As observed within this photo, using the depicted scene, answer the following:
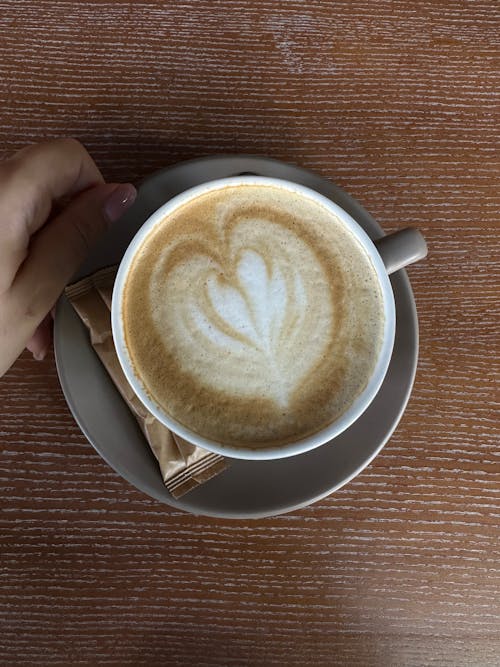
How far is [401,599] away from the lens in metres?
0.91

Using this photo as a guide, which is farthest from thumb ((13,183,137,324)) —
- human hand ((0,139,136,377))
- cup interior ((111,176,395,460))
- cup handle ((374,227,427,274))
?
cup handle ((374,227,427,274))

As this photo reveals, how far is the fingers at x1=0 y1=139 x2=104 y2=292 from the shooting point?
771 millimetres

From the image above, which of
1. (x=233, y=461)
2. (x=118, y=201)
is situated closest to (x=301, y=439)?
(x=233, y=461)

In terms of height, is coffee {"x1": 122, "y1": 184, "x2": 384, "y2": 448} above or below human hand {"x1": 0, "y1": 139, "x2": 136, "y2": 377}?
below

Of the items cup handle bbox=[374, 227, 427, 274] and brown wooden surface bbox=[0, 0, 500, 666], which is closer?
cup handle bbox=[374, 227, 427, 274]

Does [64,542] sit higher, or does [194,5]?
[194,5]

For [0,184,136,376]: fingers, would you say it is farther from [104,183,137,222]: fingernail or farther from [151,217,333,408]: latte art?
[151,217,333,408]: latte art

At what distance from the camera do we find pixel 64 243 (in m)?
0.83

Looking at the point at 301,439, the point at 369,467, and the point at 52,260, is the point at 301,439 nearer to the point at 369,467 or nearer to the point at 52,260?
the point at 369,467

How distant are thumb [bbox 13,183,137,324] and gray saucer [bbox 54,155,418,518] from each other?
23 mm

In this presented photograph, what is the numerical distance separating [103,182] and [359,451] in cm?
56

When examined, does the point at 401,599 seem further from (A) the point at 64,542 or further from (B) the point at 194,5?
(B) the point at 194,5

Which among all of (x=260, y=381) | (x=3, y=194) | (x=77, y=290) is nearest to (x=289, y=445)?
(x=260, y=381)

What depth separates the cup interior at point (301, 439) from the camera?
2.34 feet
